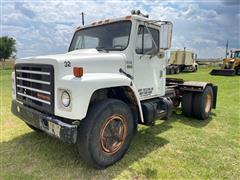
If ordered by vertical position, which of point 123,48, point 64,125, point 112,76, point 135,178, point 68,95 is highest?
point 123,48

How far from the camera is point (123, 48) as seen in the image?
4.18 meters

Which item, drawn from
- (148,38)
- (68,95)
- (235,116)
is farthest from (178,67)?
(68,95)

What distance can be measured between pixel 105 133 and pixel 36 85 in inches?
54.7

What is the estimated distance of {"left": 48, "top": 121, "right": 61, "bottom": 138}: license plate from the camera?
320cm

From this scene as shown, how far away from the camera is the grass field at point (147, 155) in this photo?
3.53 m

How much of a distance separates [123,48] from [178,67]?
86.8 ft

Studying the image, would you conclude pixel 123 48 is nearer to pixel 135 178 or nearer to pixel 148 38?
pixel 148 38

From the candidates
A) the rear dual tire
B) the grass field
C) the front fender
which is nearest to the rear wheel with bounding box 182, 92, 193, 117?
the rear dual tire

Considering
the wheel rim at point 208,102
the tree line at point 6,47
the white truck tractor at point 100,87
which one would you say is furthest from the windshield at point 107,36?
the tree line at point 6,47

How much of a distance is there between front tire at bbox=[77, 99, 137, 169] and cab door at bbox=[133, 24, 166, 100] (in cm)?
85

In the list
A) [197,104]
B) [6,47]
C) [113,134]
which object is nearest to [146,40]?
[113,134]

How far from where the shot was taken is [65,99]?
3.15 m

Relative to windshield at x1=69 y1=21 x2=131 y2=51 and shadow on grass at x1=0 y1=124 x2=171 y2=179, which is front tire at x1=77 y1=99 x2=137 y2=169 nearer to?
shadow on grass at x1=0 y1=124 x2=171 y2=179

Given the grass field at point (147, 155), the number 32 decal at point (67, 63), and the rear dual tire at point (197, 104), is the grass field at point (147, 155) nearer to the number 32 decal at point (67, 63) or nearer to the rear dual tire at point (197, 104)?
the rear dual tire at point (197, 104)
